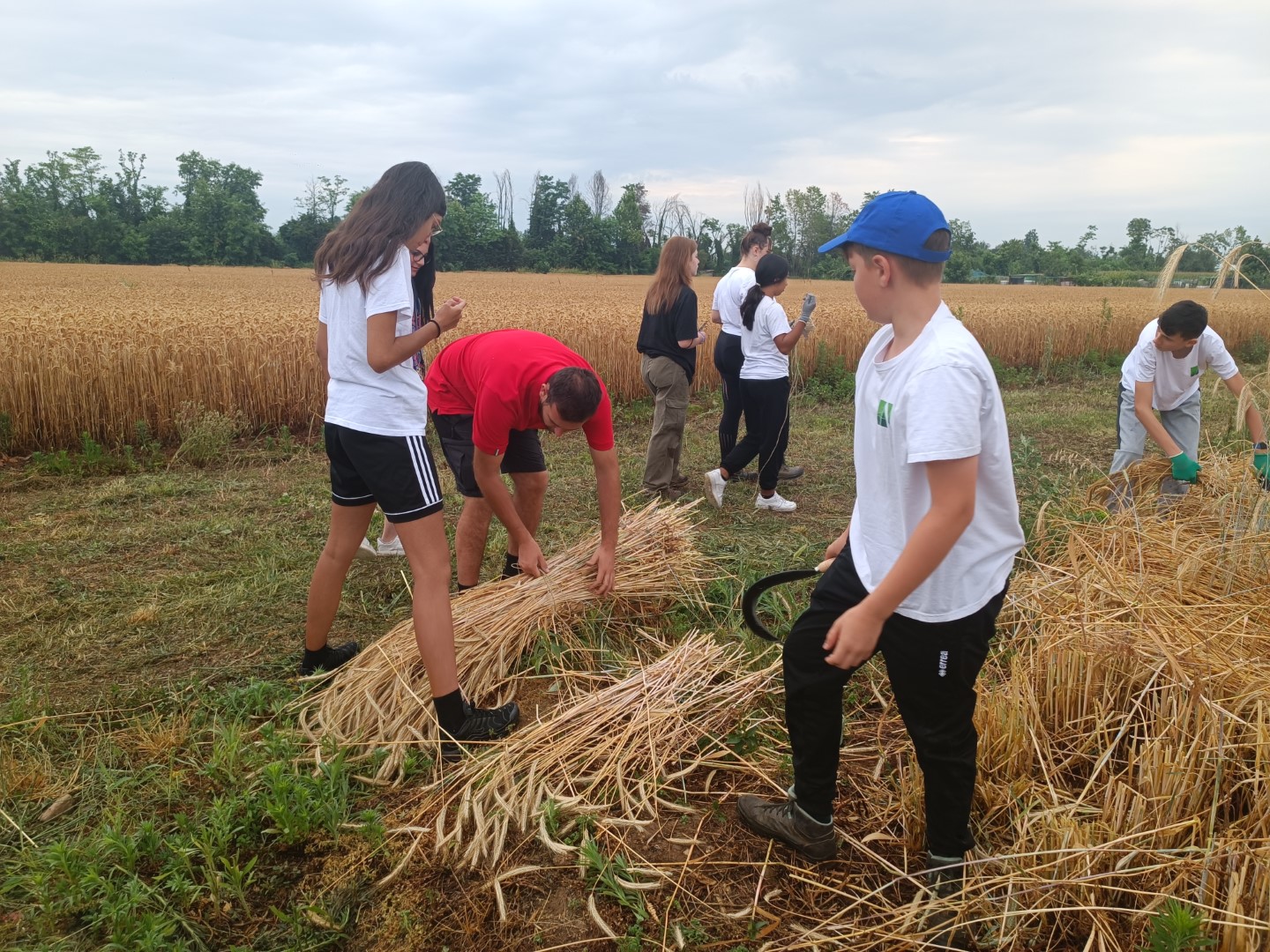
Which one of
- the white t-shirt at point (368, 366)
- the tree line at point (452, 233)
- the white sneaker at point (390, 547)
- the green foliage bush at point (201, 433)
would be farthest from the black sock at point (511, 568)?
the tree line at point (452, 233)

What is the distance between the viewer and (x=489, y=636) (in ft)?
10.3

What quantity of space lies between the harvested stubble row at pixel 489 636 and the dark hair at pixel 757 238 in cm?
295

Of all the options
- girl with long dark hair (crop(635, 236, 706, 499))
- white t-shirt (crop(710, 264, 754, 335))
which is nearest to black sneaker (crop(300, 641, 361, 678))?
girl with long dark hair (crop(635, 236, 706, 499))

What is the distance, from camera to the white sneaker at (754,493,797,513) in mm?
5855

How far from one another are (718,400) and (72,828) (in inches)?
342

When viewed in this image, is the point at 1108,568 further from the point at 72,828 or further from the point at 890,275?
the point at 72,828

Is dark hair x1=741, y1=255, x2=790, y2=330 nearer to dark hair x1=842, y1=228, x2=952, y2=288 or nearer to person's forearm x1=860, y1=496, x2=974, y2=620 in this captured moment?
dark hair x1=842, y1=228, x2=952, y2=288

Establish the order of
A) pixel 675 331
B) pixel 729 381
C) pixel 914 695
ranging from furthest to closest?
pixel 729 381 < pixel 675 331 < pixel 914 695

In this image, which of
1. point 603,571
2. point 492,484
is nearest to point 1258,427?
point 603,571

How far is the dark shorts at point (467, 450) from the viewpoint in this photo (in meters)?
3.76

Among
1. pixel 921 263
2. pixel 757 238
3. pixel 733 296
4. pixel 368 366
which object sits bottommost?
pixel 368 366

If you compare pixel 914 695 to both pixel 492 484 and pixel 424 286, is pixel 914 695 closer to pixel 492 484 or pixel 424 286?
pixel 492 484

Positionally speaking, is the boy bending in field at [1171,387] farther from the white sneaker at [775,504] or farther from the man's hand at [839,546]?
the man's hand at [839,546]

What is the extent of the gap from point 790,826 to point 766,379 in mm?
3948
